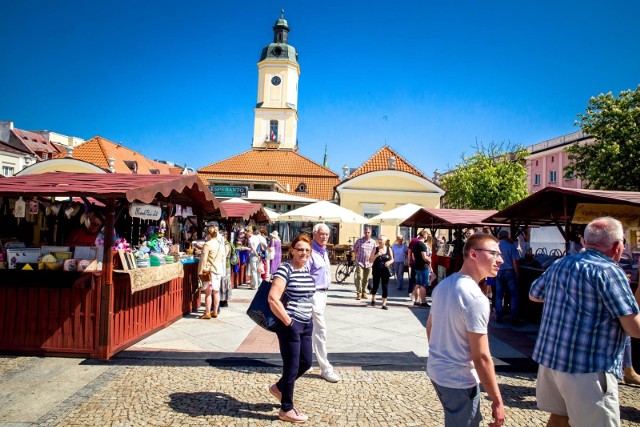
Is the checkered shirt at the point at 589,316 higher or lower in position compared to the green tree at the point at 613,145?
lower

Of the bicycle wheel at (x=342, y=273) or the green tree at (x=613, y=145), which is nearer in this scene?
the bicycle wheel at (x=342, y=273)

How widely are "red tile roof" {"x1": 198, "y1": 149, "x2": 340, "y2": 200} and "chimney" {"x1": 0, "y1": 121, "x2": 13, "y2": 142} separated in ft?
90.2

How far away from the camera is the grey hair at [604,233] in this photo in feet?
9.53

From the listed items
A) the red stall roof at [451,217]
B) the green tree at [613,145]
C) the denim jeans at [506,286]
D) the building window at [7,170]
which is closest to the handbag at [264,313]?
the denim jeans at [506,286]

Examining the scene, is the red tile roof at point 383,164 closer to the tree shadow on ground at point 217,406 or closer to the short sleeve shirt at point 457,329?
the tree shadow on ground at point 217,406

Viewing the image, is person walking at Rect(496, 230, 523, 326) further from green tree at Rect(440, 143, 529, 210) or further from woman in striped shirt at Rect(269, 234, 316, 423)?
green tree at Rect(440, 143, 529, 210)

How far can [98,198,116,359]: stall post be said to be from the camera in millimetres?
5879

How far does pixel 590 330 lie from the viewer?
277 cm

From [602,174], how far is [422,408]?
2440cm

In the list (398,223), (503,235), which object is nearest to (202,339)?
(503,235)

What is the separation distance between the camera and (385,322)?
352 inches

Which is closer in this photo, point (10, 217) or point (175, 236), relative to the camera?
point (10, 217)

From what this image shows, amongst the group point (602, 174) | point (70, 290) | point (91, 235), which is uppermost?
point (602, 174)

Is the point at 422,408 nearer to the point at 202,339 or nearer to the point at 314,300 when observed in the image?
the point at 314,300
